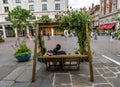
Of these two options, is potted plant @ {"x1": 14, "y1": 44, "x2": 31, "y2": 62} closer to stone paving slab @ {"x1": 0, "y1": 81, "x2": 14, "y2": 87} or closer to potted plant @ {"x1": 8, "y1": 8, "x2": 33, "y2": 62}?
potted plant @ {"x1": 8, "y1": 8, "x2": 33, "y2": 62}

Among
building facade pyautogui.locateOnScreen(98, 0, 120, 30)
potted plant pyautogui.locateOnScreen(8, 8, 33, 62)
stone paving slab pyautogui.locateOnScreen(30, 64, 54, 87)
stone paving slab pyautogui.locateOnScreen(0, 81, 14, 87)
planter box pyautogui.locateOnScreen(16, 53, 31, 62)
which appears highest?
building facade pyautogui.locateOnScreen(98, 0, 120, 30)

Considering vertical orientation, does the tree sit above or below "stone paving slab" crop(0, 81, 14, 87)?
above

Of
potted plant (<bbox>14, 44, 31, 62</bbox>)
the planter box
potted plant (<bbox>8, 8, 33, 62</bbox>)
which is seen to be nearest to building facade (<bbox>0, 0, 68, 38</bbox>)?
potted plant (<bbox>8, 8, 33, 62</bbox>)

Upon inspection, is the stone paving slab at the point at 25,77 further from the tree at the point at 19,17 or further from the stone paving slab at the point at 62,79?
the tree at the point at 19,17

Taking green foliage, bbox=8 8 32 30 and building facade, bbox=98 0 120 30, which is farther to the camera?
building facade, bbox=98 0 120 30

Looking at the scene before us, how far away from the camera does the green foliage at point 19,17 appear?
340 inches

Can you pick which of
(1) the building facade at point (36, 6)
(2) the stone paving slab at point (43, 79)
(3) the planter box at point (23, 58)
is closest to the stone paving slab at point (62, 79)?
(2) the stone paving slab at point (43, 79)

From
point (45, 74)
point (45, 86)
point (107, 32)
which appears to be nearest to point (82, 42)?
point (45, 74)

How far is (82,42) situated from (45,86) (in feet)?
11.9

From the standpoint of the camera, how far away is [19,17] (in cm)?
869

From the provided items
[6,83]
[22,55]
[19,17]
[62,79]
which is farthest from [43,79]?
[19,17]

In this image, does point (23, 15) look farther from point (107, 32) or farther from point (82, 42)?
point (107, 32)

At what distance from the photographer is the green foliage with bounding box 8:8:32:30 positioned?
28.4 ft

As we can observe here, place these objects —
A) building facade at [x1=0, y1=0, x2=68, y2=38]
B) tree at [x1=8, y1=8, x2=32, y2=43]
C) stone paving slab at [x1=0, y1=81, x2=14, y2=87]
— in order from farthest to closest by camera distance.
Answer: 1. building facade at [x1=0, y1=0, x2=68, y2=38]
2. tree at [x1=8, y1=8, x2=32, y2=43]
3. stone paving slab at [x1=0, y1=81, x2=14, y2=87]
